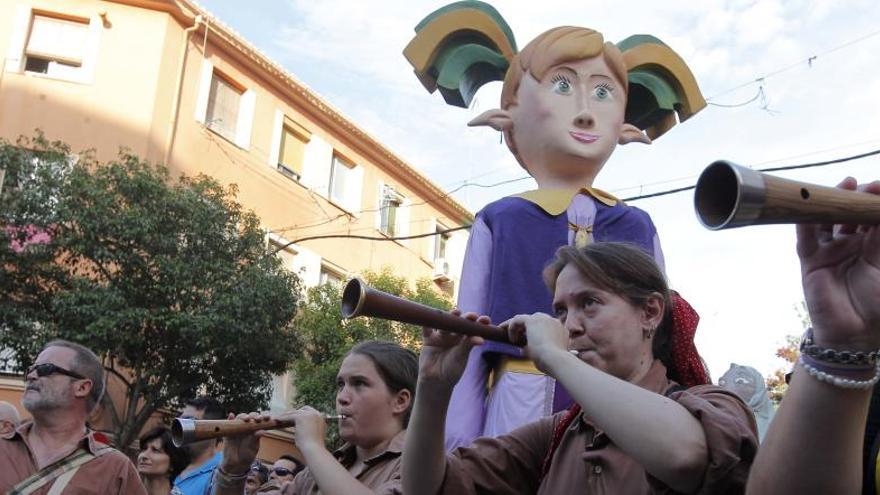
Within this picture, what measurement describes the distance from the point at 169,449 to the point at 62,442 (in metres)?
1.07

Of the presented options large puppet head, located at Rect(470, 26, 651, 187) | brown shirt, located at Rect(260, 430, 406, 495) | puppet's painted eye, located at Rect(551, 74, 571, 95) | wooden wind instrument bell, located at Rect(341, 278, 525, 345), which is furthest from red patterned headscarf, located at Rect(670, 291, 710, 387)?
puppet's painted eye, located at Rect(551, 74, 571, 95)

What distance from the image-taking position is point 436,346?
2.22 metres

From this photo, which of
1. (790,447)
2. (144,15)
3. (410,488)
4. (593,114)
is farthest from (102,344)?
(790,447)

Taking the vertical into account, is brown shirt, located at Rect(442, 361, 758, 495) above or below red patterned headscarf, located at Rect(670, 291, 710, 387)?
below

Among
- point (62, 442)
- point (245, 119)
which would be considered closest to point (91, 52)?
point (245, 119)

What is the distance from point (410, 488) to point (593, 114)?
2.51 meters

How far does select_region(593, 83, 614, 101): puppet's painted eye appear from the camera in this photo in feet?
14.4

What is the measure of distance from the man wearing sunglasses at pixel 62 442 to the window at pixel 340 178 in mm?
18011

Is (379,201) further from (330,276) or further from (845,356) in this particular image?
(845,356)

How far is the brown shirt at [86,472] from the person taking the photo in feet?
12.5

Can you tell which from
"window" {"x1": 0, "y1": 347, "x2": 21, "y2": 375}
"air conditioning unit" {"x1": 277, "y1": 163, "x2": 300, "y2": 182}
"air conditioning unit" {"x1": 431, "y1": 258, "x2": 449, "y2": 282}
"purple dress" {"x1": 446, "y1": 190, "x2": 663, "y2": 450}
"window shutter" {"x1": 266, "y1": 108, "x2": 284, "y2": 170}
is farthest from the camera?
"air conditioning unit" {"x1": 431, "y1": 258, "x2": 449, "y2": 282}

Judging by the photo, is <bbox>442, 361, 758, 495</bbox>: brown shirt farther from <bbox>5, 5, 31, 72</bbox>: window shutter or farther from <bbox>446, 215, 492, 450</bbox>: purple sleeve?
<bbox>5, 5, 31, 72</bbox>: window shutter

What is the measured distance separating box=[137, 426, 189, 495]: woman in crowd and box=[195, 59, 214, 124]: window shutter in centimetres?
1411

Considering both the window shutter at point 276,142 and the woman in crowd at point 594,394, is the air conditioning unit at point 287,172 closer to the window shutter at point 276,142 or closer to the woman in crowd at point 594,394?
the window shutter at point 276,142
